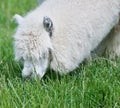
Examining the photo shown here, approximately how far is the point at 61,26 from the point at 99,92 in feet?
2.47

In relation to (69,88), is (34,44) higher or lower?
higher

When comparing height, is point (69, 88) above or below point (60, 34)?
below

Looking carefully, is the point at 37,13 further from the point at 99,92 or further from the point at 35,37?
the point at 99,92

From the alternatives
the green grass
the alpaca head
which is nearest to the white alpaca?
the alpaca head

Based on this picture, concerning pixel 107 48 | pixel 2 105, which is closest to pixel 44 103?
pixel 2 105

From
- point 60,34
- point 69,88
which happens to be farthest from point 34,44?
point 69,88

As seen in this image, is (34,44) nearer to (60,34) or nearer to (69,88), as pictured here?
(60,34)

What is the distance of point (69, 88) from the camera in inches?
200

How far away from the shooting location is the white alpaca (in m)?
5.11

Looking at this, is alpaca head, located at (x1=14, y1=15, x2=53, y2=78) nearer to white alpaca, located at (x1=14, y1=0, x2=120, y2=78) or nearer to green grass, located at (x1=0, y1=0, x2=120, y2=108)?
white alpaca, located at (x1=14, y1=0, x2=120, y2=78)

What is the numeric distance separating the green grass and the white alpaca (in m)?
0.14

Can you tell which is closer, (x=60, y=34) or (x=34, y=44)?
(x=34, y=44)

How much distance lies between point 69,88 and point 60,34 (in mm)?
518

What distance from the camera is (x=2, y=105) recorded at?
465 centimetres
